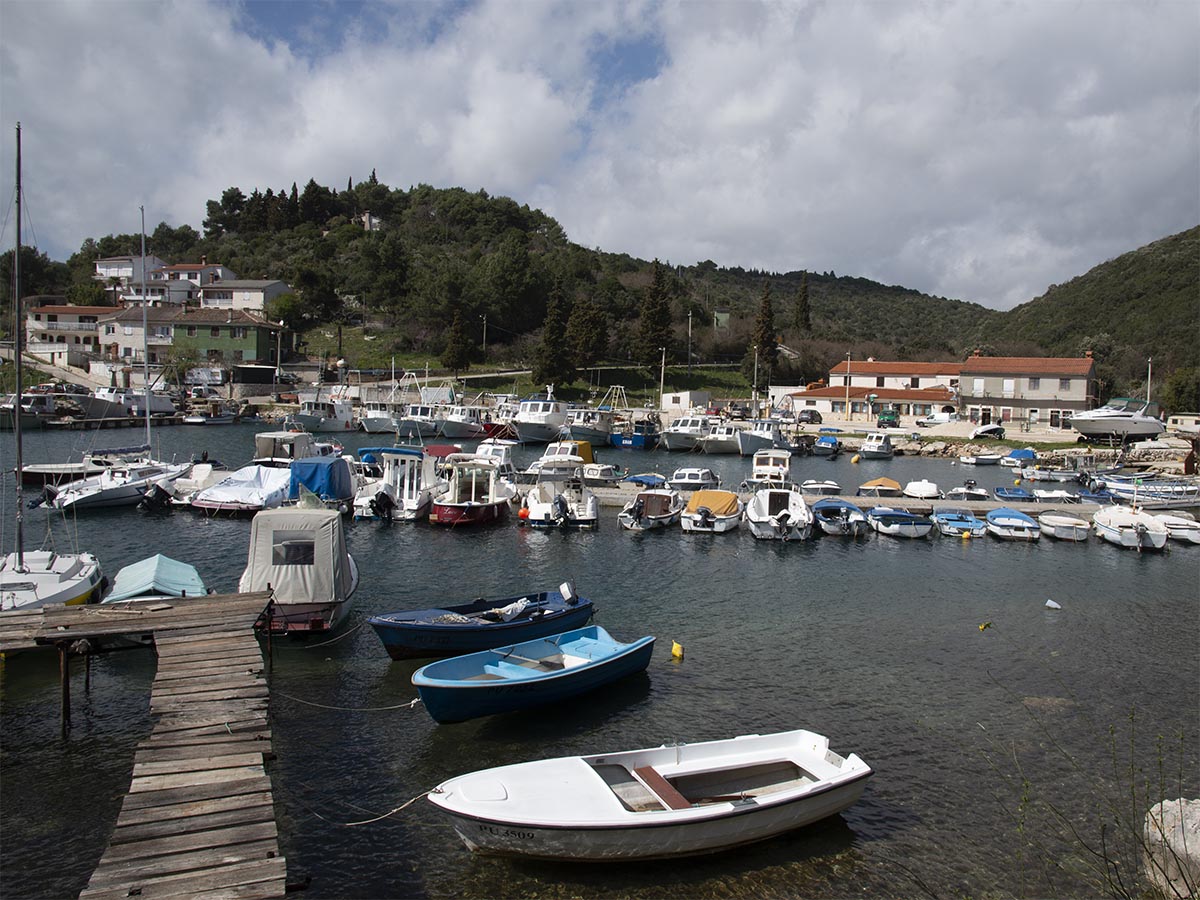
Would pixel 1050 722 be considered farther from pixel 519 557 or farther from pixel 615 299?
pixel 615 299

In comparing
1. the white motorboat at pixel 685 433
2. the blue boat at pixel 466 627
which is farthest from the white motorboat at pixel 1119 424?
the blue boat at pixel 466 627

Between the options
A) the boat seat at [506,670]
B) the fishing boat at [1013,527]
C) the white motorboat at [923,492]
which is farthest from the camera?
the white motorboat at [923,492]

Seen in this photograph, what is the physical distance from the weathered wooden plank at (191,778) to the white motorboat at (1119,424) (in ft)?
251

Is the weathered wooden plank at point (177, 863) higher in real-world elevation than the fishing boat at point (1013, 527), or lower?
lower

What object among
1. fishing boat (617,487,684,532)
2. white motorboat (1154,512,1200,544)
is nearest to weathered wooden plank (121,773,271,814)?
fishing boat (617,487,684,532)

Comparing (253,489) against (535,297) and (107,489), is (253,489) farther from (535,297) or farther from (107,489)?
(535,297)

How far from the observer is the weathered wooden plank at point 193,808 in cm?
994

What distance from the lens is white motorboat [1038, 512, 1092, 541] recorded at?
3619cm

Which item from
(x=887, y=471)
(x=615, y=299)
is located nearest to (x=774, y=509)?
(x=887, y=471)

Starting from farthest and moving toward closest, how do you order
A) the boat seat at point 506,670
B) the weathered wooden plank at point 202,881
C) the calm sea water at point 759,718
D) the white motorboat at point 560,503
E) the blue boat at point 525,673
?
the white motorboat at point 560,503 < the boat seat at point 506,670 < the blue boat at point 525,673 < the calm sea water at point 759,718 < the weathered wooden plank at point 202,881

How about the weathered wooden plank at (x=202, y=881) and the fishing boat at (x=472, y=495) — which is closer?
the weathered wooden plank at (x=202, y=881)

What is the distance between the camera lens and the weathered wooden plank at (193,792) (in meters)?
10.3

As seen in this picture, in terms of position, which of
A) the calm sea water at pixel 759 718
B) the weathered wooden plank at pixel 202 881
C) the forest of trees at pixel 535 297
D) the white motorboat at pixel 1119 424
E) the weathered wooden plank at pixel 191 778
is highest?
the forest of trees at pixel 535 297

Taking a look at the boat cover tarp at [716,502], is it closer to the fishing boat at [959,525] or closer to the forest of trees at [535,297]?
the fishing boat at [959,525]
